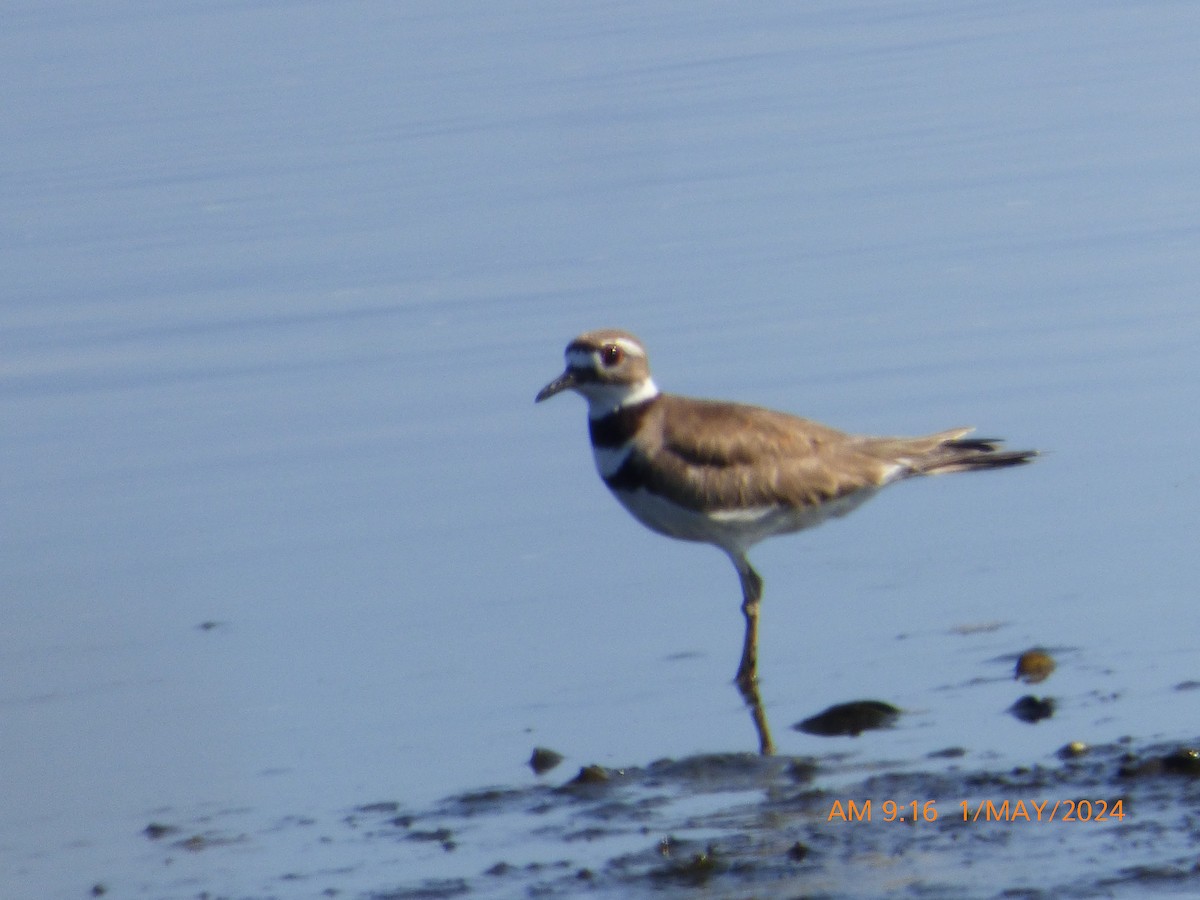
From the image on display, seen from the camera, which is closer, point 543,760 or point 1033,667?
point 543,760

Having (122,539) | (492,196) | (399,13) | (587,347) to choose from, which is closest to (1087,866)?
(587,347)

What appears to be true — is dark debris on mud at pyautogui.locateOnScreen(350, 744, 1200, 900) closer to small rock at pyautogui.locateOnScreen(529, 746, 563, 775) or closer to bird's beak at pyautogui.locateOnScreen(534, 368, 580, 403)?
small rock at pyautogui.locateOnScreen(529, 746, 563, 775)

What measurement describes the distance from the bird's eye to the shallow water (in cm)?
123

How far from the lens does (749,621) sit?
927cm

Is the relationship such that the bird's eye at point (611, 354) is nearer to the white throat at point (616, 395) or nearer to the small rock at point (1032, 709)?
the white throat at point (616, 395)

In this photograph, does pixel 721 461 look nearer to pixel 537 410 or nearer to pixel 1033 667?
pixel 1033 667

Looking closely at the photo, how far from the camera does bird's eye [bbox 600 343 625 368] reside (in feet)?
31.1

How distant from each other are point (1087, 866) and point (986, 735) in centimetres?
165

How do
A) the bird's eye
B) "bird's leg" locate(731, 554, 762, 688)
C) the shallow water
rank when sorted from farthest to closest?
the bird's eye < "bird's leg" locate(731, 554, 762, 688) < the shallow water

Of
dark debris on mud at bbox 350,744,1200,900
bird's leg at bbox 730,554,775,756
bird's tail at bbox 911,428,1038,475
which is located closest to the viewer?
dark debris on mud at bbox 350,744,1200,900

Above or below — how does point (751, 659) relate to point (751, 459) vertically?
below

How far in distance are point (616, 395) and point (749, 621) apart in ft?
3.62

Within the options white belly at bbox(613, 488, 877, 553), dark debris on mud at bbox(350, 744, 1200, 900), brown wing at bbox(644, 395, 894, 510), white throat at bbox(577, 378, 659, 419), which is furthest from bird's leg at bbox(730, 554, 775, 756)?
white throat at bbox(577, 378, 659, 419)

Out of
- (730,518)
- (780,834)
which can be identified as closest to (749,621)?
(730,518)
